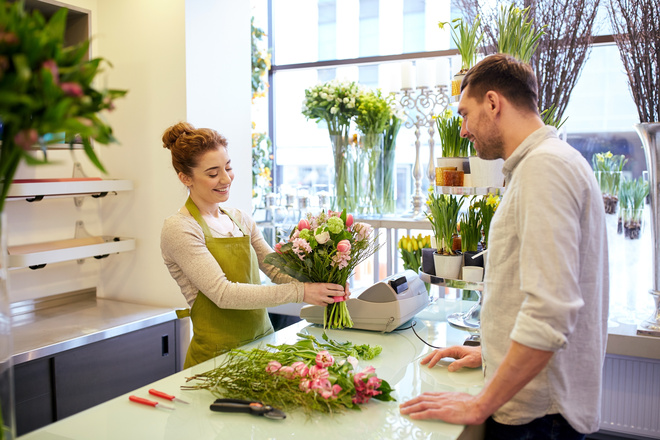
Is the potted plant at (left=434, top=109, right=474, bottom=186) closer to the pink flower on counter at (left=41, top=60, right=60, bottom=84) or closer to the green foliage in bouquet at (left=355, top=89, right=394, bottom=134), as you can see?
the green foliage in bouquet at (left=355, top=89, right=394, bottom=134)

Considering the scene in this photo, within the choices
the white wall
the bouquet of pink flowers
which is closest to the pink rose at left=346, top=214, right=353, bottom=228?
the bouquet of pink flowers

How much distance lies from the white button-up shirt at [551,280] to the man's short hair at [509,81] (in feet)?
0.34

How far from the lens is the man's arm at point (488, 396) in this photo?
1253 millimetres

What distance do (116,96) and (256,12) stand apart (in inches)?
174

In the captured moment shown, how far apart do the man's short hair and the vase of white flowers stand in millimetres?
2381

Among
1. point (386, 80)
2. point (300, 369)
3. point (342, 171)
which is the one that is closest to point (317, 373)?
point (300, 369)

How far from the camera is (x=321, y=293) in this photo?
2.00 metres

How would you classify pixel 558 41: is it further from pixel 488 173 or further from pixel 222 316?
pixel 222 316

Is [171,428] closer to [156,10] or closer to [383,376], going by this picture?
[383,376]

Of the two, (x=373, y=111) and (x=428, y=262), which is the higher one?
(x=373, y=111)

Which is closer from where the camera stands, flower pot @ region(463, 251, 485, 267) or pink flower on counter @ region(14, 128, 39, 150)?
pink flower on counter @ region(14, 128, 39, 150)

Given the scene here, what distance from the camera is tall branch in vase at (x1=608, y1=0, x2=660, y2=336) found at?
2.58m

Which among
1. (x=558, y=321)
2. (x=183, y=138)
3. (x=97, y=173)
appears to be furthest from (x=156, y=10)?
(x=558, y=321)

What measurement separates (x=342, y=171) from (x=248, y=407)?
107 inches
